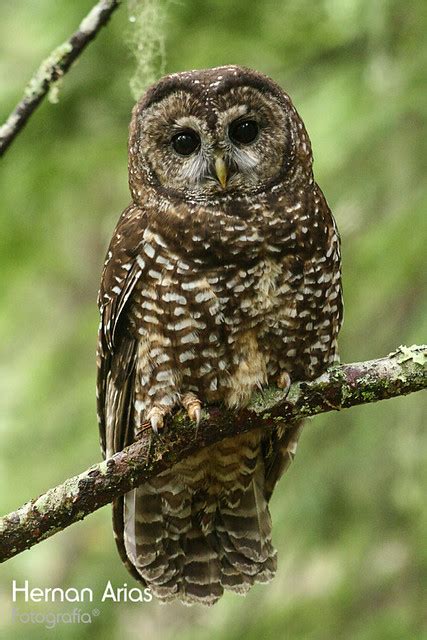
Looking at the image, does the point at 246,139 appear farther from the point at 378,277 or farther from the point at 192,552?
the point at 192,552

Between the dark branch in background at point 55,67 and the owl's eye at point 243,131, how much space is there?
1.96 feet

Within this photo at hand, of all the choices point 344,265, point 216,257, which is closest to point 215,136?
point 216,257

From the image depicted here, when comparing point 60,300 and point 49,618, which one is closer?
point 49,618

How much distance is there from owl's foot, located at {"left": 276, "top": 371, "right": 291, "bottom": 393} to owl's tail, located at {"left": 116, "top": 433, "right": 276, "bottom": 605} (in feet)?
1.90

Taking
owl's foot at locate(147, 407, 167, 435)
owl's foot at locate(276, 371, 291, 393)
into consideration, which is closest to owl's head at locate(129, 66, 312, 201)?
owl's foot at locate(276, 371, 291, 393)

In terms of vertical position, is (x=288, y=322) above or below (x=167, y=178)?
below

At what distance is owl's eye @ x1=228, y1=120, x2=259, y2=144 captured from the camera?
146 inches

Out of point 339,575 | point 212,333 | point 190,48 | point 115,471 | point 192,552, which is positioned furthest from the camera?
point 190,48

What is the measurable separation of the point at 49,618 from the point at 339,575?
1443 millimetres

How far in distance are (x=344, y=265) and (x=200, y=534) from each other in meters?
1.33

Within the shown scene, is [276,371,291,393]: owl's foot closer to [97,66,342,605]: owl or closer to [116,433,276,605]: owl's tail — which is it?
[97,66,342,605]: owl

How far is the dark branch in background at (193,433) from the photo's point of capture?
308 centimetres

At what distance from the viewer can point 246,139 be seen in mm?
3729

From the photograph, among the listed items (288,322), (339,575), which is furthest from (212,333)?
(339,575)
